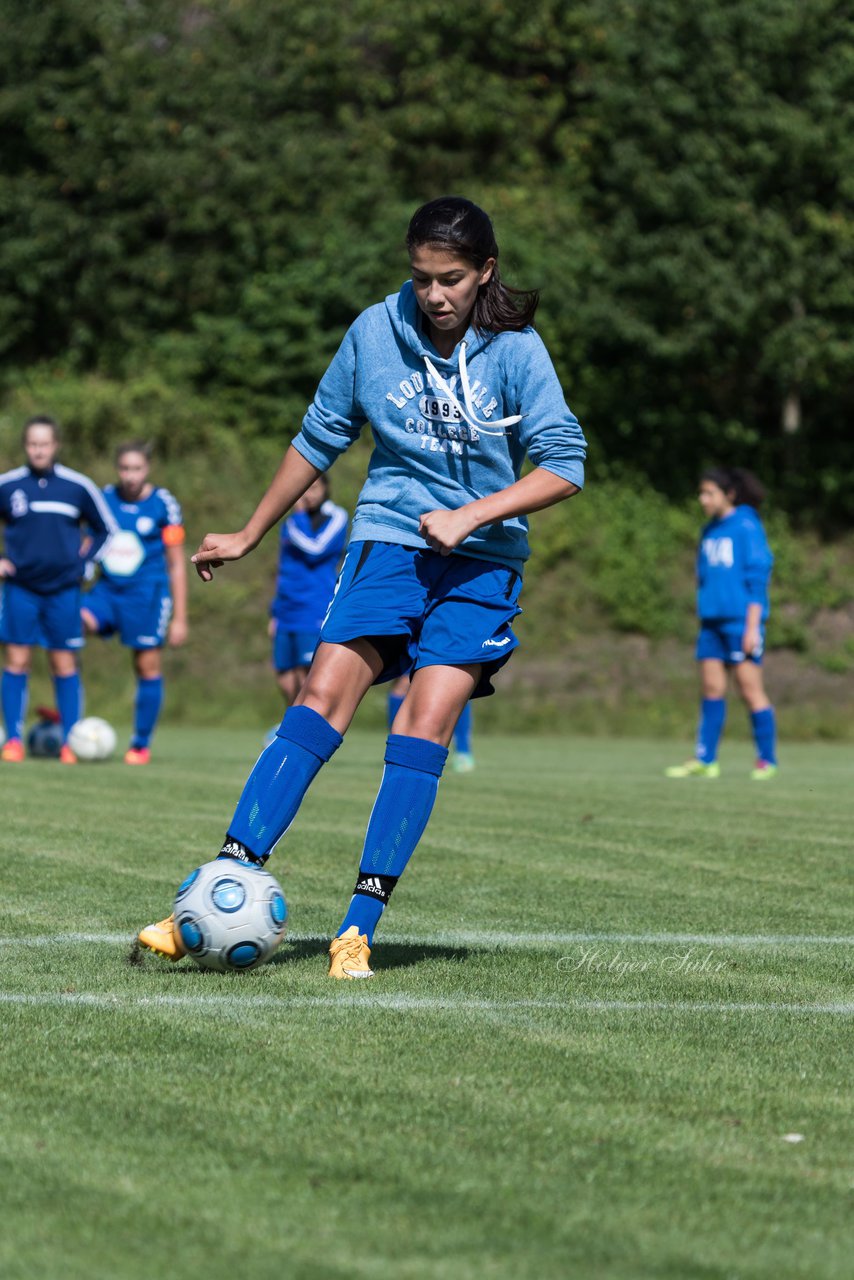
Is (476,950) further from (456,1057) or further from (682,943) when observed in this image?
(456,1057)

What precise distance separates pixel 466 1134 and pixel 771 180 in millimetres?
24748

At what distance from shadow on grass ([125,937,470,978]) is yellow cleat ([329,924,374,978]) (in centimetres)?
13

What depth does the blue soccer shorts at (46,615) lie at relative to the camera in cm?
1332

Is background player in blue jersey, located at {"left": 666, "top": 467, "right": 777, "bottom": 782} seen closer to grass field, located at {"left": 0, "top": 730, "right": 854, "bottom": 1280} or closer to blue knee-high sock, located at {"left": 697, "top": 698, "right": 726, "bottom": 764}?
blue knee-high sock, located at {"left": 697, "top": 698, "right": 726, "bottom": 764}

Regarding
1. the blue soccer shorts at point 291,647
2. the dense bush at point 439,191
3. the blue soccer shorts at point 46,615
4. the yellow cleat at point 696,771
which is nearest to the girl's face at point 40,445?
the blue soccer shorts at point 46,615

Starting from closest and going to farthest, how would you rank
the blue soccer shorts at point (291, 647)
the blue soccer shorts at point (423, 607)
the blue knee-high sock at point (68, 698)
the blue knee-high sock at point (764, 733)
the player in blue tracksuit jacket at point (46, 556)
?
the blue soccer shorts at point (423, 607) → the player in blue tracksuit jacket at point (46, 556) → the blue knee-high sock at point (68, 698) → the blue soccer shorts at point (291, 647) → the blue knee-high sock at point (764, 733)

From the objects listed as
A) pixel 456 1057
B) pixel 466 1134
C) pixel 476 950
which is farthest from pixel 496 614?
pixel 466 1134

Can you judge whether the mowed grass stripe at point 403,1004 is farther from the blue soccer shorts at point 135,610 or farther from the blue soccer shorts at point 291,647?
the blue soccer shorts at point 135,610

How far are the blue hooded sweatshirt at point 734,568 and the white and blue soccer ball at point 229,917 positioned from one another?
33.0 ft

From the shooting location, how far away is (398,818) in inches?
190

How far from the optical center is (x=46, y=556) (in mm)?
13141

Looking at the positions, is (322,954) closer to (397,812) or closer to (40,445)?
(397,812)

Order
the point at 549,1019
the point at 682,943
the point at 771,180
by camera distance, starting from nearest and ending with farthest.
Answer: the point at 549,1019 → the point at 682,943 → the point at 771,180

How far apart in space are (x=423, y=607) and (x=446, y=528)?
413 mm
